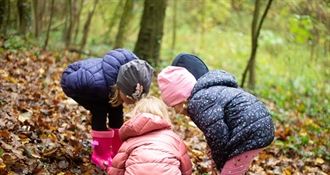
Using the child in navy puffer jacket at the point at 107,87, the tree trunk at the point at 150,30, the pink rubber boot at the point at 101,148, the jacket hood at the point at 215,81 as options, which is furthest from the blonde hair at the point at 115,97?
the tree trunk at the point at 150,30

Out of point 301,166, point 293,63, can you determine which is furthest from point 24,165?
point 293,63

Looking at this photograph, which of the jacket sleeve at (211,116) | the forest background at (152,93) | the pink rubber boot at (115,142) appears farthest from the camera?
the pink rubber boot at (115,142)

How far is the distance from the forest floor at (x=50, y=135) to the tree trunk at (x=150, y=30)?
2351mm

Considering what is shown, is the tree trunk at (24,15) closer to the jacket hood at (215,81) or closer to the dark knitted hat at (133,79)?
the dark knitted hat at (133,79)

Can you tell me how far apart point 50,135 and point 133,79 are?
1311 mm

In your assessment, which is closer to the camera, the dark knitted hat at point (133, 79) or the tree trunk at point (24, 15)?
the dark knitted hat at point (133, 79)

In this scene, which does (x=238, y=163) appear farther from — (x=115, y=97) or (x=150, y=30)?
(x=150, y=30)

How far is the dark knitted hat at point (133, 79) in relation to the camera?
3395 millimetres

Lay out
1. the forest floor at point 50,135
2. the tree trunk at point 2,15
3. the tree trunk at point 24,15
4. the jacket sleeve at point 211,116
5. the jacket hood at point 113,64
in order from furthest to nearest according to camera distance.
A: 1. the tree trunk at point 24,15
2. the tree trunk at point 2,15
3. the jacket hood at point 113,64
4. the forest floor at point 50,135
5. the jacket sleeve at point 211,116

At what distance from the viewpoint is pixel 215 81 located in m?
3.14

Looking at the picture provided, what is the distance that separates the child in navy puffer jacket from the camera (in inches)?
135

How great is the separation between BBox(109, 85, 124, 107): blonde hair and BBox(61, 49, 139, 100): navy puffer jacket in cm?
4

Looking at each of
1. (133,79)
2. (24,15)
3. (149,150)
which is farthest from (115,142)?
(24,15)

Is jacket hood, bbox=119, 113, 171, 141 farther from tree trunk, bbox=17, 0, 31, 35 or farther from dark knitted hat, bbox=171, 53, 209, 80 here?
tree trunk, bbox=17, 0, 31, 35
